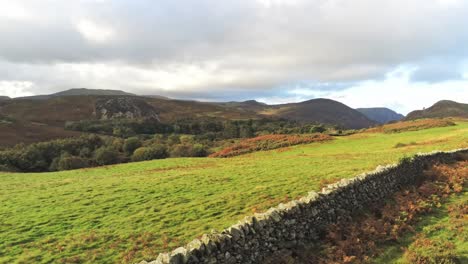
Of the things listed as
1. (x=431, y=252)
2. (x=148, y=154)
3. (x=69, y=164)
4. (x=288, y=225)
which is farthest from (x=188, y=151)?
(x=431, y=252)

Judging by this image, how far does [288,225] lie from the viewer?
1351 cm

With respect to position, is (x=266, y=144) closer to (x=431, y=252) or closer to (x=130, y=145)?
(x=130, y=145)

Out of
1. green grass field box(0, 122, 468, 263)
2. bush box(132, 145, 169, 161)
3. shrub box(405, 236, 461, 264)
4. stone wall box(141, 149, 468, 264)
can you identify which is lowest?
bush box(132, 145, 169, 161)

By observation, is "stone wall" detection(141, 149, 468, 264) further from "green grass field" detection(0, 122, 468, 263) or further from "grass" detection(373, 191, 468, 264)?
"green grass field" detection(0, 122, 468, 263)

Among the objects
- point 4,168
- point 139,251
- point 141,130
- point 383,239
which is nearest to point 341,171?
point 383,239

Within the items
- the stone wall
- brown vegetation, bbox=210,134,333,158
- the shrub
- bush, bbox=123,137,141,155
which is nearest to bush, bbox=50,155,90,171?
bush, bbox=123,137,141,155

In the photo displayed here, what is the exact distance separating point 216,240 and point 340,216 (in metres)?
8.33

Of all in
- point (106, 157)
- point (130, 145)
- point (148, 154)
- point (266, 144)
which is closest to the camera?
point (106, 157)

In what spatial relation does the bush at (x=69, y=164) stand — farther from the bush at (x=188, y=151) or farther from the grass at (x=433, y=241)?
the grass at (x=433, y=241)

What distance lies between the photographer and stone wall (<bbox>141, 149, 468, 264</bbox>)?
1012 centimetres

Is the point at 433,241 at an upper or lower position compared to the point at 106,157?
upper

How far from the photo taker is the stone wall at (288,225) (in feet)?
33.2

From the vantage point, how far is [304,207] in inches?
576

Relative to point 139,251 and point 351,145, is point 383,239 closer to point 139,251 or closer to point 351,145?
point 139,251
